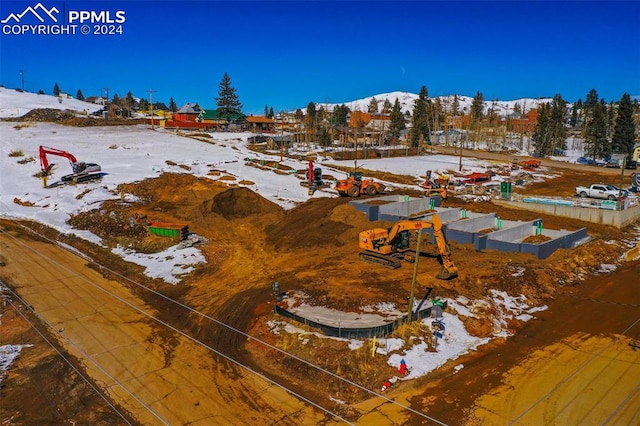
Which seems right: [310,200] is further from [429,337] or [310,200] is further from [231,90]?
[231,90]

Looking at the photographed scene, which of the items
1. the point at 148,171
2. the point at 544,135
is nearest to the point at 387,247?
the point at 148,171

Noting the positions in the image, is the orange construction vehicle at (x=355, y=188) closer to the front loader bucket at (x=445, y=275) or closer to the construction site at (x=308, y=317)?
the construction site at (x=308, y=317)

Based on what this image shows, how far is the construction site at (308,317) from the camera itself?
44.1ft

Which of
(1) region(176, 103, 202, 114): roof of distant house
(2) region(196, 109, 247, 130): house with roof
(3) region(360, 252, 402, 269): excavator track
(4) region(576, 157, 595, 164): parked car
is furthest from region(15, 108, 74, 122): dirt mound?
(4) region(576, 157, 595, 164): parked car

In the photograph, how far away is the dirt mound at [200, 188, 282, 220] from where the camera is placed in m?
34.4

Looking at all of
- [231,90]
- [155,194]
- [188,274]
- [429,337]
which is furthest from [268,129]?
[429,337]

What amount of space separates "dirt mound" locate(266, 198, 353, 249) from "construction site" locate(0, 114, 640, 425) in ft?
0.54

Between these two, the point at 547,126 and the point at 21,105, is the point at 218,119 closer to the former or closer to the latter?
the point at 21,105

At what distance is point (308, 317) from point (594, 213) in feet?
95.4

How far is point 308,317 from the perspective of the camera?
1803cm

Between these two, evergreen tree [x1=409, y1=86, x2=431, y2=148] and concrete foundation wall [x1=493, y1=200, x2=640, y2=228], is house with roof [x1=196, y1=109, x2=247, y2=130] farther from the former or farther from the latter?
concrete foundation wall [x1=493, y1=200, x2=640, y2=228]

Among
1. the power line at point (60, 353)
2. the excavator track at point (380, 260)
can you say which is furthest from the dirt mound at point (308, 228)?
the power line at point (60, 353)

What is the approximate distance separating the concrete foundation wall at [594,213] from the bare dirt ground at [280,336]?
9.67 feet

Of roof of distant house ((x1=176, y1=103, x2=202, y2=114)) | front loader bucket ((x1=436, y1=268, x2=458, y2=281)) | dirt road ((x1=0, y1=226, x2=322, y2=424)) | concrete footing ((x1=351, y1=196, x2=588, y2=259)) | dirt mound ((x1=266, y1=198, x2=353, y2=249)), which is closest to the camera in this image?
dirt road ((x1=0, y1=226, x2=322, y2=424))
